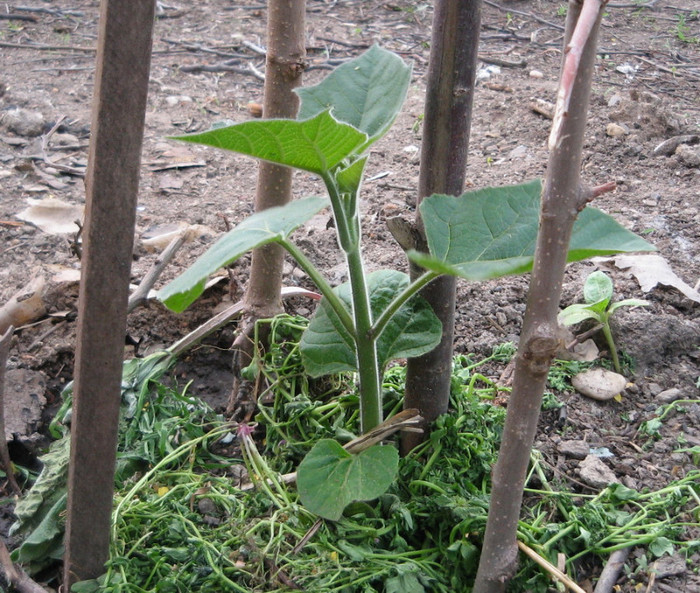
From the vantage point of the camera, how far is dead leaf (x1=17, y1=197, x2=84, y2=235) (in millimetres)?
2285

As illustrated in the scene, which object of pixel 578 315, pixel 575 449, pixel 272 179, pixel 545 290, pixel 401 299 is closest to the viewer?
pixel 545 290

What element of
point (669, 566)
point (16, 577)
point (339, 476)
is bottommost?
point (16, 577)

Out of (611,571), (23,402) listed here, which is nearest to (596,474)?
(611,571)

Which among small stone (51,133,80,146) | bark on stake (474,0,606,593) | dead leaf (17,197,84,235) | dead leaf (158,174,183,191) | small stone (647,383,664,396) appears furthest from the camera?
small stone (51,133,80,146)

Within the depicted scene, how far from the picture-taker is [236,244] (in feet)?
3.10

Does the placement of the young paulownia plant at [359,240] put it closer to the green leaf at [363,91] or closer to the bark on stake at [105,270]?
the green leaf at [363,91]

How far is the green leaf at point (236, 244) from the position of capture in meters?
0.89

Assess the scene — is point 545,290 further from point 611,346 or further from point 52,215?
point 52,215

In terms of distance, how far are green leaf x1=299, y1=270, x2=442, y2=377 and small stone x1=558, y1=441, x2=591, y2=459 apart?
16.2 inches

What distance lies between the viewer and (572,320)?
1.62 m

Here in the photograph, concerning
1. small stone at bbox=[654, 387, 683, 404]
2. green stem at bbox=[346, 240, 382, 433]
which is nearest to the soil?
small stone at bbox=[654, 387, 683, 404]

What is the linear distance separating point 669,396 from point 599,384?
0.49 feet

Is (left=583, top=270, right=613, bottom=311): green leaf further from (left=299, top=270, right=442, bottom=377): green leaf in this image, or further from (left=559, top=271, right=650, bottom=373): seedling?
(left=299, top=270, right=442, bottom=377): green leaf

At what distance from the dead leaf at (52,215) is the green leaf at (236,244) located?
1.41m
